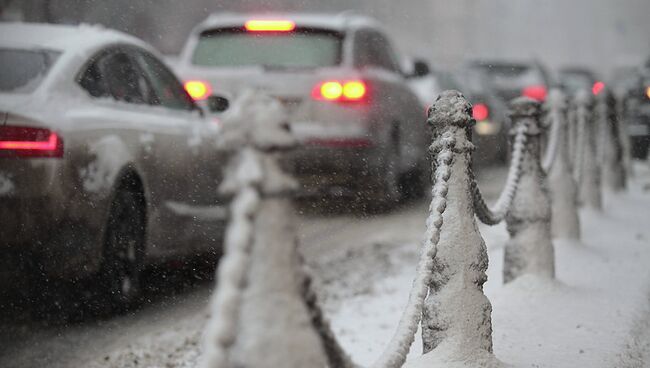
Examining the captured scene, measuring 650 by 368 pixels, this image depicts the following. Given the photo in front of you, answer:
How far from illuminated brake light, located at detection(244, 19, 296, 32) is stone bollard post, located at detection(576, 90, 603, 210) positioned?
2.89m

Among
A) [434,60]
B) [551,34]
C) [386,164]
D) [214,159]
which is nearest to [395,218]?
[386,164]

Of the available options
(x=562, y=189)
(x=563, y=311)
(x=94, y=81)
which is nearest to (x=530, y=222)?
(x=563, y=311)

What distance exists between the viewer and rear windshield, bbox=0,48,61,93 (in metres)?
5.18

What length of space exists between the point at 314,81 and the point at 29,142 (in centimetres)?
462

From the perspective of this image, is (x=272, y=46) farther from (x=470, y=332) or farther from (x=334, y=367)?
(x=334, y=367)

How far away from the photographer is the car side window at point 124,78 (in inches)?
230

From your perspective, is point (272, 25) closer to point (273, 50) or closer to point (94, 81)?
point (273, 50)

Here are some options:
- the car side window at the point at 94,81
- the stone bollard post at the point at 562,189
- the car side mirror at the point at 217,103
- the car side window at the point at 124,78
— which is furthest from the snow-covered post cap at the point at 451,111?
the stone bollard post at the point at 562,189

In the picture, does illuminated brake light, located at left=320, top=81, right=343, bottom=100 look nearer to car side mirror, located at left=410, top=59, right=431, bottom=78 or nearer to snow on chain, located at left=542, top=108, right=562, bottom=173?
snow on chain, located at left=542, top=108, right=562, bottom=173

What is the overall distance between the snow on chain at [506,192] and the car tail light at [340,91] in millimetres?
3796

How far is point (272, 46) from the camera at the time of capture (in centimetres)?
952

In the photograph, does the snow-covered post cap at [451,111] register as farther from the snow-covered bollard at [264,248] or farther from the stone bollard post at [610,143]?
the stone bollard post at [610,143]

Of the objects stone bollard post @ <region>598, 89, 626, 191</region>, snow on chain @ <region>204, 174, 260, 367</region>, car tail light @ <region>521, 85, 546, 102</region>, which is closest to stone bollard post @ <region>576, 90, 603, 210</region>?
stone bollard post @ <region>598, 89, 626, 191</region>

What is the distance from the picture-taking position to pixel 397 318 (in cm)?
529
